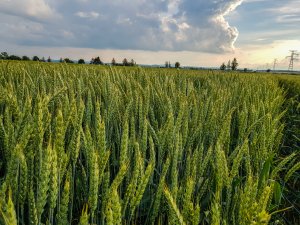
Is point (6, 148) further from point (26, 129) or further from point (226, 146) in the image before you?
point (226, 146)

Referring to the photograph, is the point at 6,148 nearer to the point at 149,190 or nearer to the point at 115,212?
the point at 115,212

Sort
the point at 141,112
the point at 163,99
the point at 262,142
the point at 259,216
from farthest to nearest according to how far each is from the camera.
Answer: the point at 163,99 < the point at 141,112 < the point at 262,142 < the point at 259,216

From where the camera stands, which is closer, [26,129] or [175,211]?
[175,211]

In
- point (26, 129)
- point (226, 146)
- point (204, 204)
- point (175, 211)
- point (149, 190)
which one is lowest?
point (204, 204)

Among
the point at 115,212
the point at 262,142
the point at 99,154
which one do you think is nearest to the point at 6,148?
the point at 99,154

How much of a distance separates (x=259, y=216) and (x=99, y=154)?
521 mm

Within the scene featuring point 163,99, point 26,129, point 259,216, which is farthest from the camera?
point 163,99

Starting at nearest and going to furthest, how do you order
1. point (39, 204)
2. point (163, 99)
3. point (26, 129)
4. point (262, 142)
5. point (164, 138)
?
point (39, 204)
point (26, 129)
point (164, 138)
point (262, 142)
point (163, 99)

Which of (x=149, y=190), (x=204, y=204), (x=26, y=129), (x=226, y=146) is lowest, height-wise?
(x=204, y=204)

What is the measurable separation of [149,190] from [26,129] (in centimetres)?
72

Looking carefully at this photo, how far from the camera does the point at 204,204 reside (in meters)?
1.72

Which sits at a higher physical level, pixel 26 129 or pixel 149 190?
pixel 26 129

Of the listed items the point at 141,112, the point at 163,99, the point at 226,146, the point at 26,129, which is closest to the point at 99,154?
the point at 26,129

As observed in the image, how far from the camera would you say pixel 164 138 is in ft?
4.89
